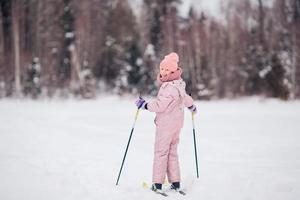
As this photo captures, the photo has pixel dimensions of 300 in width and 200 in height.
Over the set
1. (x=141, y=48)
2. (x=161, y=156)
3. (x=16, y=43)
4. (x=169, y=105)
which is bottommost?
(x=161, y=156)

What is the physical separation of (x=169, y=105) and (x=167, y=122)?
0.79 feet

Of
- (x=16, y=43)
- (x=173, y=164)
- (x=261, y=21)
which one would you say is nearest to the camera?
(x=173, y=164)

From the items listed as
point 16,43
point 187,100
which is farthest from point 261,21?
point 187,100

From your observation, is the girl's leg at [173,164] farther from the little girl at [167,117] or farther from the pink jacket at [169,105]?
the pink jacket at [169,105]

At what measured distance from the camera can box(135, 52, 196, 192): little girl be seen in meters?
5.82

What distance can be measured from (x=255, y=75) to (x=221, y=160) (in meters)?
24.5

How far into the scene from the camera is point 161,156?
19.3 feet

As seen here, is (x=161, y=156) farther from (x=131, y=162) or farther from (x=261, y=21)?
(x=261, y=21)

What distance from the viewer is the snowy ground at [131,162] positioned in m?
5.71

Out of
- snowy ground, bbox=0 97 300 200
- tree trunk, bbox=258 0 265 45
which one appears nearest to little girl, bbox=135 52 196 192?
snowy ground, bbox=0 97 300 200

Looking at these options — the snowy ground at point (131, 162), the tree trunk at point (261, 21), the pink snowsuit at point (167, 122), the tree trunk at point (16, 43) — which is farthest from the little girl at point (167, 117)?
the tree trunk at point (261, 21)

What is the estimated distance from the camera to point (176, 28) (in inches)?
1335

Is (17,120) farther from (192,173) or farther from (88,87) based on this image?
(88,87)

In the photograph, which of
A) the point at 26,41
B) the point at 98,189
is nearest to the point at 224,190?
the point at 98,189
